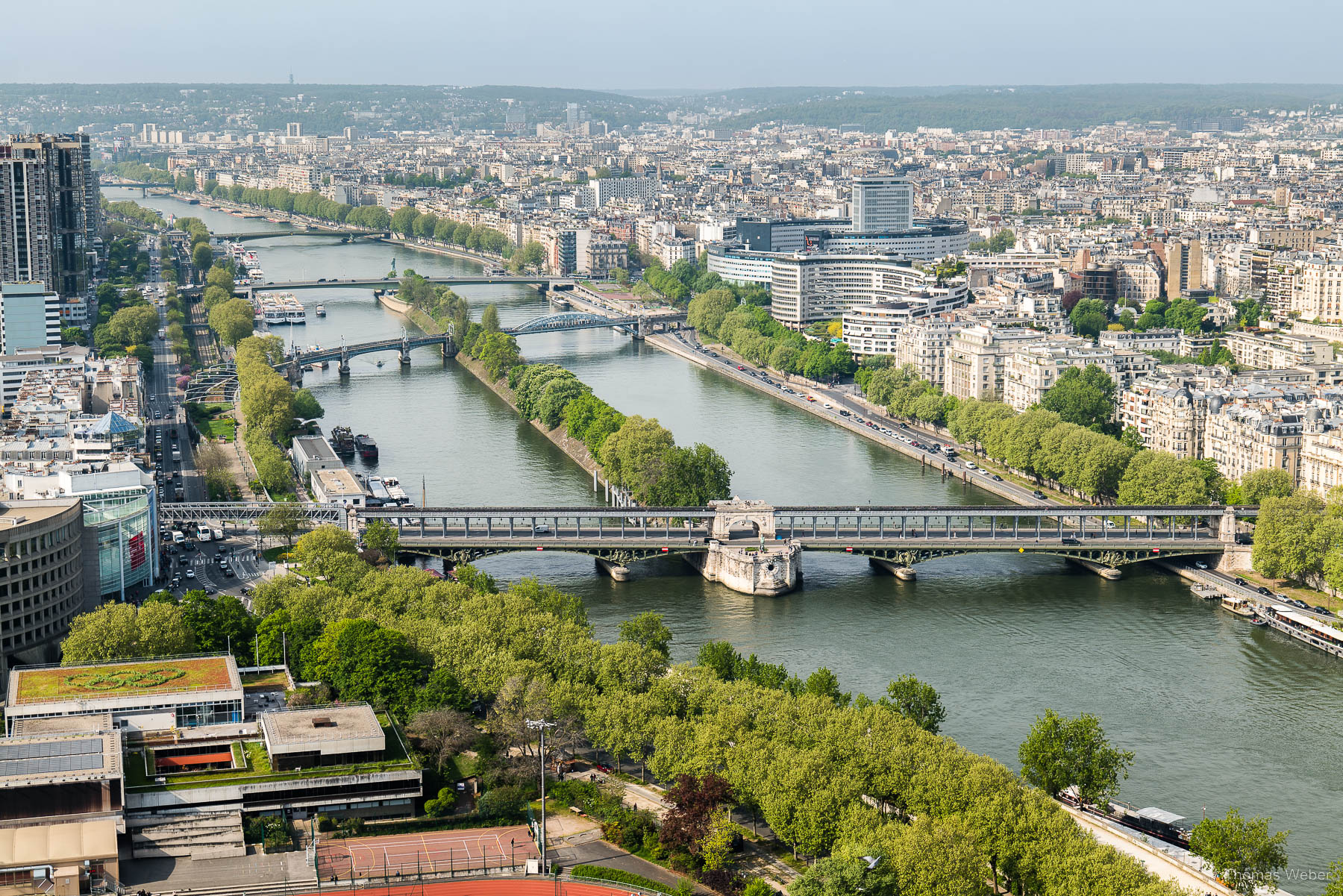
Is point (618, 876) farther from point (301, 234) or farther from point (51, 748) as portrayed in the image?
point (301, 234)

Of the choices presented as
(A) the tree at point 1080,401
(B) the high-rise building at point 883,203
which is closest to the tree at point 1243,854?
(A) the tree at point 1080,401

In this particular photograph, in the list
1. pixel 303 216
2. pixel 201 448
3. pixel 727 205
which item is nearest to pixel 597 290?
pixel 727 205

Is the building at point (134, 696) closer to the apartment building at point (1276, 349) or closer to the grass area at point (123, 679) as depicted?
the grass area at point (123, 679)

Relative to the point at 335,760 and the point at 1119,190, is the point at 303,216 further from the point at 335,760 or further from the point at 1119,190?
the point at 335,760

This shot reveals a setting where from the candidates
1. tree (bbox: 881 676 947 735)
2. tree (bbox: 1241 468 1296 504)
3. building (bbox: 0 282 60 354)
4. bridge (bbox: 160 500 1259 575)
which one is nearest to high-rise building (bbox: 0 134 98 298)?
building (bbox: 0 282 60 354)

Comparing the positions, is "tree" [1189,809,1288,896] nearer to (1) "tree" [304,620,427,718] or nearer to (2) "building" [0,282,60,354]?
(1) "tree" [304,620,427,718]

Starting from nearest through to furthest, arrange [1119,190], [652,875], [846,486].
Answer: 1. [652,875]
2. [846,486]
3. [1119,190]
